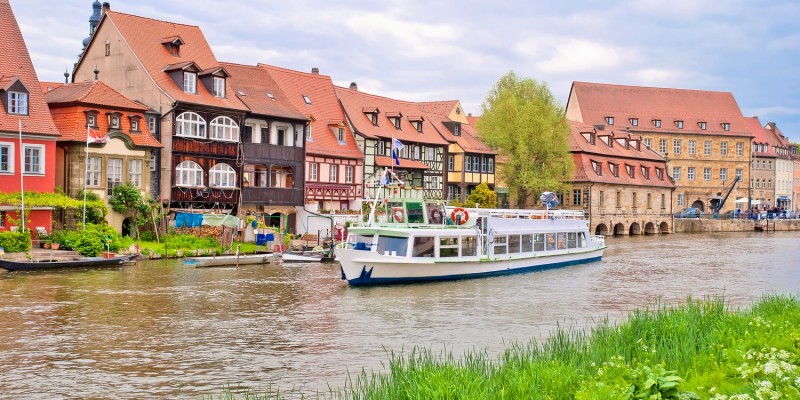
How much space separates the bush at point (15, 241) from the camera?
35.4 m

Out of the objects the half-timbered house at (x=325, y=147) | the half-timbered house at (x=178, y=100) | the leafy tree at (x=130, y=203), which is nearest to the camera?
the leafy tree at (x=130, y=203)

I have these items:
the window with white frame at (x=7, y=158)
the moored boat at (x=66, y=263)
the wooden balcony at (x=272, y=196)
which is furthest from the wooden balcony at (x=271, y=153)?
the window with white frame at (x=7, y=158)

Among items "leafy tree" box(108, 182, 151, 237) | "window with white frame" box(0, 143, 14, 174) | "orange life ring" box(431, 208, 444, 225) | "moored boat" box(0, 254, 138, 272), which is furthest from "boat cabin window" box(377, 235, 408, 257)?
"window with white frame" box(0, 143, 14, 174)

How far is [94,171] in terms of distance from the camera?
1697 inches

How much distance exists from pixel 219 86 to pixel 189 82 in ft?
6.55

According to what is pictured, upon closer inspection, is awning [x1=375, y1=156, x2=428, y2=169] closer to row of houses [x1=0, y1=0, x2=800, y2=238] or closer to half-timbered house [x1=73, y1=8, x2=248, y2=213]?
row of houses [x1=0, y1=0, x2=800, y2=238]

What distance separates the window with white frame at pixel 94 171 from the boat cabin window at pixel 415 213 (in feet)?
52.7

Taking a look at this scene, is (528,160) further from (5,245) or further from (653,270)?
(5,245)

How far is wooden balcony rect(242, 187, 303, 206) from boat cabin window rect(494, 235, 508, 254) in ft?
57.8

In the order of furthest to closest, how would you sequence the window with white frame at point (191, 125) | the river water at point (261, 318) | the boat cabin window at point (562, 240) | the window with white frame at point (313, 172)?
the window with white frame at point (313, 172), the window with white frame at point (191, 125), the boat cabin window at point (562, 240), the river water at point (261, 318)

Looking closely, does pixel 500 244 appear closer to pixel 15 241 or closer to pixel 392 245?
pixel 392 245

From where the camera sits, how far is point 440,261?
1374 inches

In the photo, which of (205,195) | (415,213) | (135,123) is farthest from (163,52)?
(415,213)

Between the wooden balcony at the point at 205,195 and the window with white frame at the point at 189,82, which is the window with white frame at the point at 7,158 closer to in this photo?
the wooden balcony at the point at 205,195
